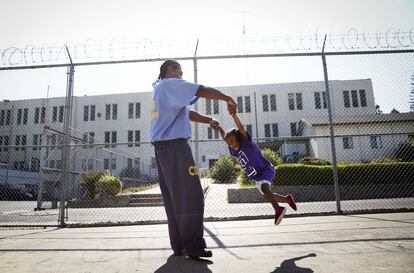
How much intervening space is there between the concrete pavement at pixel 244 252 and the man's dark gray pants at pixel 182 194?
0.69ft

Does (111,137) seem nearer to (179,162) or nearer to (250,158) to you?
(250,158)

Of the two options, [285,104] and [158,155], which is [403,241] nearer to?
[158,155]

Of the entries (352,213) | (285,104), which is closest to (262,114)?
(285,104)

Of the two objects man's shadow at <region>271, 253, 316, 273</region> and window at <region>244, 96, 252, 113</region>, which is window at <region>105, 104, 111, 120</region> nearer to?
window at <region>244, 96, 252, 113</region>

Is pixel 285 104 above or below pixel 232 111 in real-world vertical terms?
above

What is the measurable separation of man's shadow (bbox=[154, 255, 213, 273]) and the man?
67mm

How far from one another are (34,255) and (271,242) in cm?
264

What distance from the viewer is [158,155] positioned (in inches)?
116

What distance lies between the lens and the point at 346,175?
44.4 feet

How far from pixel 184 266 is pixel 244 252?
78 cm

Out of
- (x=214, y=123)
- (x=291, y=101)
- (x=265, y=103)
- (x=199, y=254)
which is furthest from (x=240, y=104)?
(x=199, y=254)

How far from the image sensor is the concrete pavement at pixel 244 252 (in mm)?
2434

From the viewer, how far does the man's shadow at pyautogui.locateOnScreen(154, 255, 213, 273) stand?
2.36 metres

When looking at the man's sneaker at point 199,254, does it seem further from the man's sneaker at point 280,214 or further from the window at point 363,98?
the window at point 363,98
